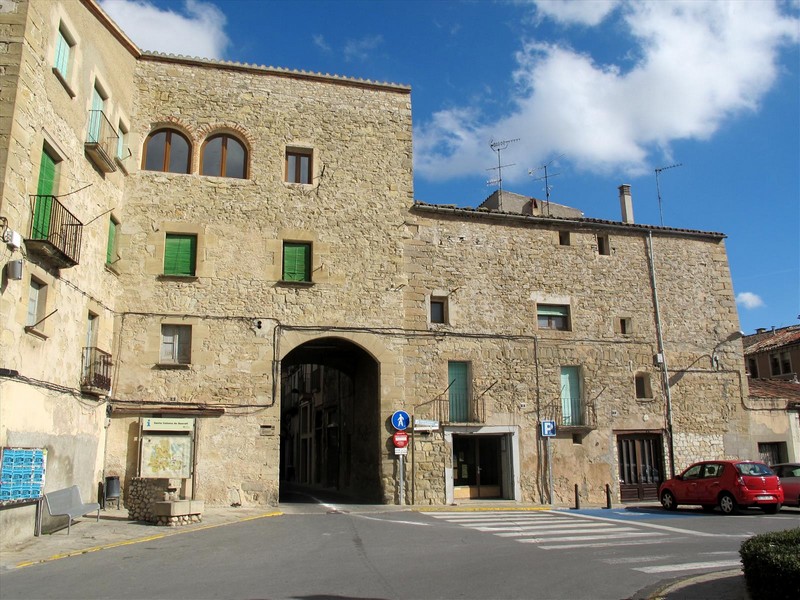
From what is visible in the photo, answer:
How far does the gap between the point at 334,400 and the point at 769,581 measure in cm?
2162

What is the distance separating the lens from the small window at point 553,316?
20641mm

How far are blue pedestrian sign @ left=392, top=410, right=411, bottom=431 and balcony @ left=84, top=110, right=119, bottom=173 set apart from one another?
9.49m

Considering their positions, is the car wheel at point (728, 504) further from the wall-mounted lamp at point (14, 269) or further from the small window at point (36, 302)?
the wall-mounted lamp at point (14, 269)

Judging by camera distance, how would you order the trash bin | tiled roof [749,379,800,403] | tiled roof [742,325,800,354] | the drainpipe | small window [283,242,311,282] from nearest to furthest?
the trash bin, small window [283,242,311,282], the drainpipe, tiled roof [749,379,800,403], tiled roof [742,325,800,354]

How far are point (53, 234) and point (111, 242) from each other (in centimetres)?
475

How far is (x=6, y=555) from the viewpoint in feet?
31.4

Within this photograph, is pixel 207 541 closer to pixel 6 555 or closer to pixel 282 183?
pixel 6 555

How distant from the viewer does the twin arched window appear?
727 inches

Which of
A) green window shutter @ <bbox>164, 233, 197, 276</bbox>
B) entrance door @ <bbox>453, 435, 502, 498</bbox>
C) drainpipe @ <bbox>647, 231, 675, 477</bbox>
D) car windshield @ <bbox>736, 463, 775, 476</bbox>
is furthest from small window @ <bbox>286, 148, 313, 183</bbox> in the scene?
car windshield @ <bbox>736, 463, 775, 476</bbox>

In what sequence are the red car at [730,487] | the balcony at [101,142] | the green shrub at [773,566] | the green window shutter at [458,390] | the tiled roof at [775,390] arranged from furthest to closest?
the tiled roof at [775,390] < the green window shutter at [458,390] < the red car at [730,487] < the balcony at [101,142] < the green shrub at [773,566]

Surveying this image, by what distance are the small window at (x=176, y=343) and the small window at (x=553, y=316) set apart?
10.3 m

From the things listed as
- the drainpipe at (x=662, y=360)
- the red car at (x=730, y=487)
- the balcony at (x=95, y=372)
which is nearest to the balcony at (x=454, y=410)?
the red car at (x=730, y=487)

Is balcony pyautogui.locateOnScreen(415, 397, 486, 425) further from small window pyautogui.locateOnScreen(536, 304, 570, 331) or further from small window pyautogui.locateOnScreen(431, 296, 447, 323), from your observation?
small window pyautogui.locateOnScreen(536, 304, 570, 331)

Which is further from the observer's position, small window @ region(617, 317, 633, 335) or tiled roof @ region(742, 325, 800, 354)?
tiled roof @ region(742, 325, 800, 354)
